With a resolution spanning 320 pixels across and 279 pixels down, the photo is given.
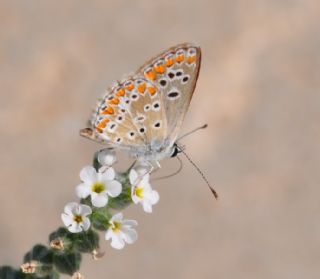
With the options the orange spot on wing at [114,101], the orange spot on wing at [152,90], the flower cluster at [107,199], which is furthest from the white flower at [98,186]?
the orange spot on wing at [152,90]

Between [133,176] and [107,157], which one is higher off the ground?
[107,157]

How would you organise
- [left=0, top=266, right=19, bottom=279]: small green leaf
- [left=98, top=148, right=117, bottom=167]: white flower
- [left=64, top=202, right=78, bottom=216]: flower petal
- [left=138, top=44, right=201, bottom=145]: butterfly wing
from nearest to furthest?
[left=64, top=202, right=78, bottom=216]: flower petal
[left=138, top=44, right=201, bottom=145]: butterfly wing
[left=98, top=148, right=117, bottom=167]: white flower
[left=0, top=266, right=19, bottom=279]: small green leaf

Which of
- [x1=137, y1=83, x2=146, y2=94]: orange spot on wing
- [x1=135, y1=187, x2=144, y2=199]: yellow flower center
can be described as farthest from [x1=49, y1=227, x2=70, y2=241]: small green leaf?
[x1=137, y1=83, x2=146, y2=94]: orange spot on wing

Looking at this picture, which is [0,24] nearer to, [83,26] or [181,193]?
[83,26]

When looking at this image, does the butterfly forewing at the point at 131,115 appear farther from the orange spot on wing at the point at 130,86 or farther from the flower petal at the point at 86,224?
the flower petal at the point at 86,224

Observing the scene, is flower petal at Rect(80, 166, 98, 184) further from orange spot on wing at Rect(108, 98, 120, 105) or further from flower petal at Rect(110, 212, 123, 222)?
orange spot on wing at Rect(108, 98, 120, 105)

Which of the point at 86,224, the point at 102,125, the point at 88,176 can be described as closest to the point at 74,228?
the point at 86,224

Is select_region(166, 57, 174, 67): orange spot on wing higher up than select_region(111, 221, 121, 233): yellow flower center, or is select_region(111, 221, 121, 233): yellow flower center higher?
select_region(166, 57, 174, 67): orange spot on wing

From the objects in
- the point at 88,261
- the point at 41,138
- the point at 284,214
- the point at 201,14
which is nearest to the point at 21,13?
the point at 41,138

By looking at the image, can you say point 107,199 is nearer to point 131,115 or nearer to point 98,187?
point 98,187
